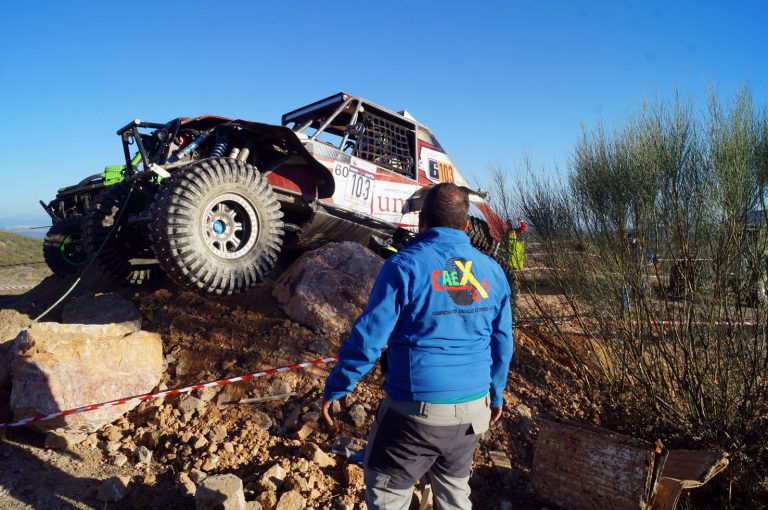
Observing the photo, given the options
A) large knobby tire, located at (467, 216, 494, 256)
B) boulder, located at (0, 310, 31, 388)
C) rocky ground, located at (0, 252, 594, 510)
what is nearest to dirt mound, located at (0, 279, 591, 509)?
rocky ground, located at (0, 252, 594, 510)

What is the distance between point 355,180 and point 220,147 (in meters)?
1.43

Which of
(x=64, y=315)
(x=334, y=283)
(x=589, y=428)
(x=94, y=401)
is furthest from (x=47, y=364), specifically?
(x=589, y=428)

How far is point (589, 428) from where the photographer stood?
10.7 feet

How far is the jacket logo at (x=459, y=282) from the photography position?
6.25 ft

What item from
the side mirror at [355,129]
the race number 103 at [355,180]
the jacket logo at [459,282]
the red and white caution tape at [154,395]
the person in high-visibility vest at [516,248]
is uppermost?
the side mirror at [355,129]

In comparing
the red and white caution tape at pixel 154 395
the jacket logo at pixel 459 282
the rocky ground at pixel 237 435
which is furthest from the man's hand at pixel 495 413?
the red and white caution tape at pixel 154 395

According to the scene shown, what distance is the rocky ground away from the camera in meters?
2.78

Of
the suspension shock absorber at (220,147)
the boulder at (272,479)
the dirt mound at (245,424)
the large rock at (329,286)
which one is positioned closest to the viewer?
the boulder at (272,479)

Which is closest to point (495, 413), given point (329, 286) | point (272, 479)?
point (272, 479)

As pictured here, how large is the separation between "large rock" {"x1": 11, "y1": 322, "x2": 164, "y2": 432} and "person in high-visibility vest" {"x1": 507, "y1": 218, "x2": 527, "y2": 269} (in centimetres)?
361

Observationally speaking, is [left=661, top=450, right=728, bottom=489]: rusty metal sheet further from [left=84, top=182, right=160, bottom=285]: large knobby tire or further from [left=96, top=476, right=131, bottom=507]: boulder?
[left=84, top=182, right=160, bottom=285]: large knobby tire

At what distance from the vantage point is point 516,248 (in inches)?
220

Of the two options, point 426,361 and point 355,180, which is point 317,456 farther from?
point 355,180

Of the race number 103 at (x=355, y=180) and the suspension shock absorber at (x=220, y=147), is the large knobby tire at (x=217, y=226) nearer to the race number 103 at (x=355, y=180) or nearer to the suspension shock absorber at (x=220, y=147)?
the suspension shock absorber at (x=220, y=147)
